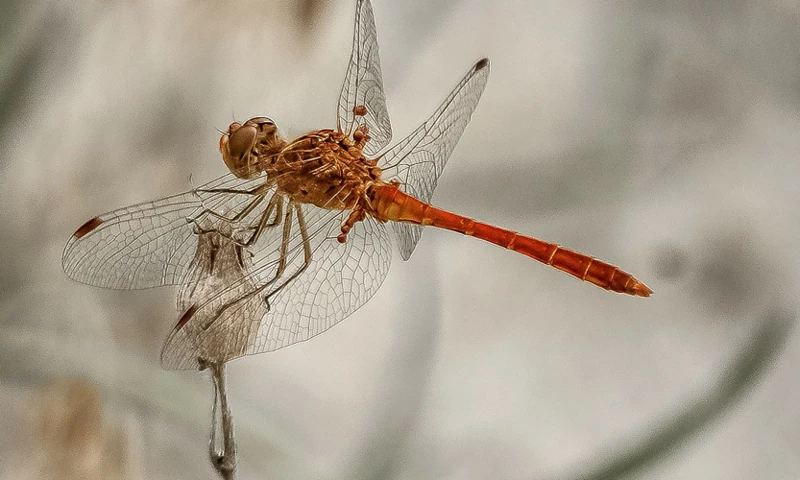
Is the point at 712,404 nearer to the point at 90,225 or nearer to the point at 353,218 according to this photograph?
the point at 353,218

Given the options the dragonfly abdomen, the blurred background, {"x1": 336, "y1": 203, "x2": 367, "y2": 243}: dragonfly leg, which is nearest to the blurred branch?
the blurred background

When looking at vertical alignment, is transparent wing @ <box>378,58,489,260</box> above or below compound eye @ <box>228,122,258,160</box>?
above

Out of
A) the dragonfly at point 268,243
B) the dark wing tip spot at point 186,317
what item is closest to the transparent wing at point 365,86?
the dragonfly at point 268,243

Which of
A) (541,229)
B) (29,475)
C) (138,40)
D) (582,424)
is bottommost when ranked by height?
Answer: (29,475)

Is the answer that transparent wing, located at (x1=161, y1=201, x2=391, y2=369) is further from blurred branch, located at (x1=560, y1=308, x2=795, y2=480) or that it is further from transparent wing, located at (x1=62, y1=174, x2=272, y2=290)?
blurred branch, located at (x1=560, y1=308, x2=795, y2=480)

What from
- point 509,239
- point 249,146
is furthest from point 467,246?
point 249,146

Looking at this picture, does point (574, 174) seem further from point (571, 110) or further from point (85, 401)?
point (85, 401)

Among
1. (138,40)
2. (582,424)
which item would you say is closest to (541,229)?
(582,424)
